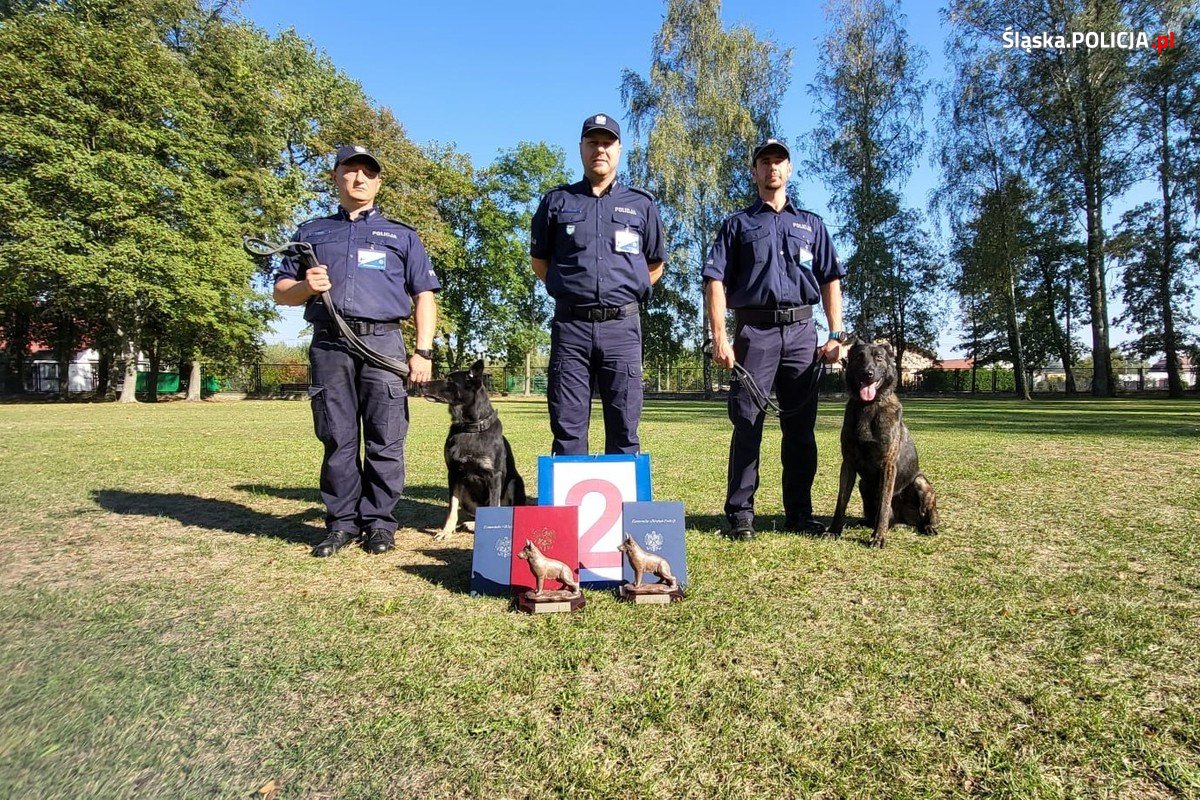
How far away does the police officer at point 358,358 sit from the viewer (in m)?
3.81

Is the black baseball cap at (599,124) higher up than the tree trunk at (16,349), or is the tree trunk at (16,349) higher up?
the tree trunk at (16,349)

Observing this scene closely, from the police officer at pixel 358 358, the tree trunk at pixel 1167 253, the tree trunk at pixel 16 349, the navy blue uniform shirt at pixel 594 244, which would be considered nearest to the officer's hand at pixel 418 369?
the police officer at pixel 358 358

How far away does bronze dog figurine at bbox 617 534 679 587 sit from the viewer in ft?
9.37

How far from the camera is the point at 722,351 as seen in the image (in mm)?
3961

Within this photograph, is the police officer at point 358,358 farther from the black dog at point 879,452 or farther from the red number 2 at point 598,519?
the black dog at point 879,452

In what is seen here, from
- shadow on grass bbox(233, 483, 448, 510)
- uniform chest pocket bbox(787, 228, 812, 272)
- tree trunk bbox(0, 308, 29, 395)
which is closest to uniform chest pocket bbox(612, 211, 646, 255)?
uniform chest pocket bbox(787, 228, 812, 272)

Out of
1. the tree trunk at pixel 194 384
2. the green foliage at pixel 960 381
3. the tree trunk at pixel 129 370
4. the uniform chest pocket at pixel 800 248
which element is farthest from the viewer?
the green foliage at pixel 960 381

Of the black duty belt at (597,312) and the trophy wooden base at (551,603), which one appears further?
the black duty belt at (597,312)

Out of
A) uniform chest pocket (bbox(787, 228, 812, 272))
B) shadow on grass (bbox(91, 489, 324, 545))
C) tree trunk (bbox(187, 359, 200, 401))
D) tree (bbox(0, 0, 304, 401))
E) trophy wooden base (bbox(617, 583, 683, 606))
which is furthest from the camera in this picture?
tree trunk (bbox(187, 359, 200, 401))

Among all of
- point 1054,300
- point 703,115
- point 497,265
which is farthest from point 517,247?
point 1054,300

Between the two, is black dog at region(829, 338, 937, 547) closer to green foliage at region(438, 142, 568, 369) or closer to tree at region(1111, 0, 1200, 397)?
tree at region(1111, 0, 1200, 397)

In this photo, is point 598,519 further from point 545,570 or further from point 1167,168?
point 1167,168

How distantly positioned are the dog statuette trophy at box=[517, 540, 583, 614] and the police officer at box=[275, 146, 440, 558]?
1.45 meters

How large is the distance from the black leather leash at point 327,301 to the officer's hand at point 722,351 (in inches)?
79.4
